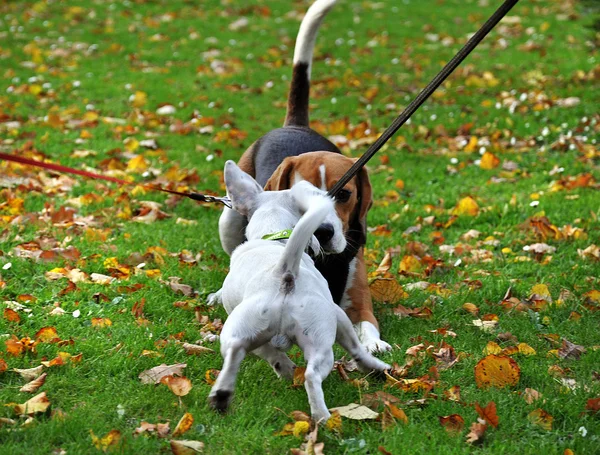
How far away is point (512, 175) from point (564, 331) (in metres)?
3.29

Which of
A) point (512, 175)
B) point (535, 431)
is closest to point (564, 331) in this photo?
point (535, 431)

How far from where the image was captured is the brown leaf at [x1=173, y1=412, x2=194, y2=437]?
317 centimetres

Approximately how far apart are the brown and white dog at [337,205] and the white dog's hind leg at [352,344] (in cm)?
46

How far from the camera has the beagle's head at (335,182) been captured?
471cm

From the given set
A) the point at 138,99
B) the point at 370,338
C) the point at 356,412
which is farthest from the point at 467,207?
the point at 138,99

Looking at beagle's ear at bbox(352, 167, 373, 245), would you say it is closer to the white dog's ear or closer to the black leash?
the black leash

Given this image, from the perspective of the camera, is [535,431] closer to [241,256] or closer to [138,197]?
[241,256]

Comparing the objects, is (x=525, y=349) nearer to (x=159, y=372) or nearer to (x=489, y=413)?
Result: (x=489, y=413)

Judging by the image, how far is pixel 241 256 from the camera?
373 cm

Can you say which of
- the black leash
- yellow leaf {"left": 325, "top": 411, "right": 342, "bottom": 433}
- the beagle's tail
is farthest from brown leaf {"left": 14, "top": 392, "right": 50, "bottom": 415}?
the beagle's tail

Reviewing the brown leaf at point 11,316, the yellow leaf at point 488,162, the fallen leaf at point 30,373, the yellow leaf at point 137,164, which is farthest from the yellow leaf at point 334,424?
the yellow leaf at point 488,162

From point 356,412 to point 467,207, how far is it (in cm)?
351

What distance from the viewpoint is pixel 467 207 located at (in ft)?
21.4

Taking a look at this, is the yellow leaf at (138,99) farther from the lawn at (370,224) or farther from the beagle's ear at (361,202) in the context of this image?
the beagle's ear at (361,202)
